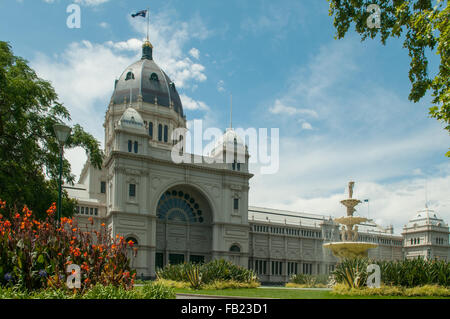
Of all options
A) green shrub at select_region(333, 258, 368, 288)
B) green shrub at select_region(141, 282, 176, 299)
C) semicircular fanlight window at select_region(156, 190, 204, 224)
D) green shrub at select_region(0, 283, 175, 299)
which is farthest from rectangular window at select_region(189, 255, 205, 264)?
green shrub at select_region(0, 283, 175, 299)

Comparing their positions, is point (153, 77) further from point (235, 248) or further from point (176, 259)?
point (235, 248)

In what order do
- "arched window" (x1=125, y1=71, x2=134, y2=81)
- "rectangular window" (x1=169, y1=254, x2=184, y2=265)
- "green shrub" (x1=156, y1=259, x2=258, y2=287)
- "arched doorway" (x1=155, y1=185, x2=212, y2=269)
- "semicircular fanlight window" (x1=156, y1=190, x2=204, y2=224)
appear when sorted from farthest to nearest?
"arched window" (x1=125, y1=71, x2=134, y2=81), "semicircular fanlight window" (x1=156, y1=190, x2=204, y2=224), "arched doorway" (x1=155, y1=185, x2=212, y2=269), "rectangular window" (x1=169, y1=254, x2=184, y2=265), "green shrub" (x1=156, y1=259, x2=258, y2=287)

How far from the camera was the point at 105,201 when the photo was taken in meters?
58.5

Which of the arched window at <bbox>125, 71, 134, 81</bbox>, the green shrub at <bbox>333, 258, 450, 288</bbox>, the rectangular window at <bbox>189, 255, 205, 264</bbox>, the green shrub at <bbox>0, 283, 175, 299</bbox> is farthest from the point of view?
the arched window at <bbox>125, 71, 134, 81</bbox>

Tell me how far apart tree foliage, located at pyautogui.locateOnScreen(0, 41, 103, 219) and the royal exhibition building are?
22.7 metres

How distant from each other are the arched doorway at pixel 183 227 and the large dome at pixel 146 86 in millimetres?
16788

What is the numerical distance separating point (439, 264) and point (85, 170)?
5494 cm

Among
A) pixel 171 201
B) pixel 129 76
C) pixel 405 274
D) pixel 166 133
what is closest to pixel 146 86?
pixel 129 76

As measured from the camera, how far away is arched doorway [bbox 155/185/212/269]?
5456 centimetres

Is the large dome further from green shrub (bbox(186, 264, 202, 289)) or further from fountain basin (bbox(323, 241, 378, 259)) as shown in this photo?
fountain basin (bbox(323, 241, 378, 259))

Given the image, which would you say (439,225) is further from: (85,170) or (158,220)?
(85,170)

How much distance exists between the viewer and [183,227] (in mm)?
56406

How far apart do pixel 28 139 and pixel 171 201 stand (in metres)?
31.9

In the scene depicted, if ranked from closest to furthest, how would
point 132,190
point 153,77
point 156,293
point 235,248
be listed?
point 156,293
point 132,190
point 235,248
point 153,77
